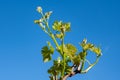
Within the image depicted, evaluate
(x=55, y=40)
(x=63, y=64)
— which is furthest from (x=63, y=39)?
(x=63, y=64)

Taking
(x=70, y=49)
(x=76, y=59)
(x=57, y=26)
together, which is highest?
(x=57, y=26)

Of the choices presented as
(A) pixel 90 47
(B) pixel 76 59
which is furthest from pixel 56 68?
(A) pixel 90 47

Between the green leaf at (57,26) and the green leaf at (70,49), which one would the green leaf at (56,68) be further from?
the green leaf at (57,26)

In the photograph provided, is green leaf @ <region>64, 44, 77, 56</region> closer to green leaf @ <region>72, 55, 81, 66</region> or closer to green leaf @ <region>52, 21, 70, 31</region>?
green leaf @ <region>72, 55, 81, 66</region>

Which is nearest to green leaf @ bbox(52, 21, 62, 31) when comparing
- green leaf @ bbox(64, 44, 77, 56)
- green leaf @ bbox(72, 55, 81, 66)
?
green leaf @ bbox(64, 44, 77, 56)

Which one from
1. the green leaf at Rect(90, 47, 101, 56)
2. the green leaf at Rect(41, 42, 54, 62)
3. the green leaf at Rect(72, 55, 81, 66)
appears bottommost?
the green leaf at Rect(72, 55, 81, 66)

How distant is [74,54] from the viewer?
2.94m

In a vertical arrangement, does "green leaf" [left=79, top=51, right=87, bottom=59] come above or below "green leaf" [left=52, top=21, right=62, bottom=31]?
below

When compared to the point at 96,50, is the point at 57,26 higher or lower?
higher

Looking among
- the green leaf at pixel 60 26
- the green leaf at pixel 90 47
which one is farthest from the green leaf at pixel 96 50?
the green leaf at pixel 60 26

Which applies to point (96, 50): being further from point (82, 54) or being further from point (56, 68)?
point (56, 68)

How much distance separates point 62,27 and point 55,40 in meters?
0.16

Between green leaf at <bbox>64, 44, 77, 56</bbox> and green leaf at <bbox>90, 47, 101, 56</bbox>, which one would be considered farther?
green leaf at <bbox>90, 47, 101, 56</bbox>

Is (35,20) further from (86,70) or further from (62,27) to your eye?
(86,70)
